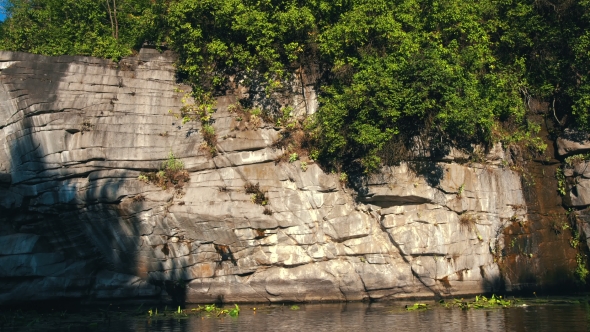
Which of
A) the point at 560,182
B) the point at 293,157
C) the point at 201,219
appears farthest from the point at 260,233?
the point at 560,182

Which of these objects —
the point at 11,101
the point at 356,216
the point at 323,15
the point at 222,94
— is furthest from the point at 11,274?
the point at 323,15

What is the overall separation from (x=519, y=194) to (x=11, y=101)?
A: 1669 centimetres

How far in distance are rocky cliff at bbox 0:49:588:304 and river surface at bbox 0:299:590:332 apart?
1371mm

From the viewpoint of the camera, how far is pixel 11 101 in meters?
18.9

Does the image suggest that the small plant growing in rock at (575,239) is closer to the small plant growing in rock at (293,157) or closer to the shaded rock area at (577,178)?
the shaded rock area at (577,178)

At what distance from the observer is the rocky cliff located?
18781 mm

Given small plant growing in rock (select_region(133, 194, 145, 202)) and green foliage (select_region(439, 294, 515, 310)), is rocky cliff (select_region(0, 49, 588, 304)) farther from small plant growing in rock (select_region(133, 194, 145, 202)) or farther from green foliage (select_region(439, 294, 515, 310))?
green foliage (select_region(439, 294, 515, 310))

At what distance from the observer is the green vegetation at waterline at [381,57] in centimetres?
1830

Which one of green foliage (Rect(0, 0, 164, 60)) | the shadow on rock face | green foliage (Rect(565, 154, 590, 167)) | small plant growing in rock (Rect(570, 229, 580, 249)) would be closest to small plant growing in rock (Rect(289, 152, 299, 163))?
Answer: the shadow on rock face

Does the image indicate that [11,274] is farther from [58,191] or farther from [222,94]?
[222,94]

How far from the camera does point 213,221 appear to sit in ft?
61.5

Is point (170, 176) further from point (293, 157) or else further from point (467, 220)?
point (467, 220)

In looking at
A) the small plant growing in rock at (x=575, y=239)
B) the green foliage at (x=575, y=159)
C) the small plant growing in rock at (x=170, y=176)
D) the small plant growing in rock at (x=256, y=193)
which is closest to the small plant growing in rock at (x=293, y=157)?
the small plant growing in rock at (x=256, y=193)

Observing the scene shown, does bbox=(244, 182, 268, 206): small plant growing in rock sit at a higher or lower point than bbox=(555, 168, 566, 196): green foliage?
lower
